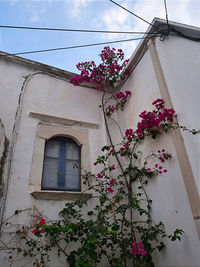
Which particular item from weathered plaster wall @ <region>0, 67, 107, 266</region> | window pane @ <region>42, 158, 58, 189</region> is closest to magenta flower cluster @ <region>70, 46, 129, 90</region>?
weathered plaster wall @ <region>0, 67, 107, 266</region>

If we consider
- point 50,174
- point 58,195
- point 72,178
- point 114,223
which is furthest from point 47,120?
point 114,223

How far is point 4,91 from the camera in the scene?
401 centimetres

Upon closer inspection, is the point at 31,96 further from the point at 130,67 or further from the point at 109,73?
the point at 130,67

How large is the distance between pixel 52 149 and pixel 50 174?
53cm

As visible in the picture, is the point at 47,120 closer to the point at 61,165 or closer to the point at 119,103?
the point at 61,165

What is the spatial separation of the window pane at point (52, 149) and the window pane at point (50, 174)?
0.11 meters

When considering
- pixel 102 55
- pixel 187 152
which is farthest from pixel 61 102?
pixel 187 152

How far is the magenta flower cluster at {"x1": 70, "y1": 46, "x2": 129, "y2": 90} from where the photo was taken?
186 inches

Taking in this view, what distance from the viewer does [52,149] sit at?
3902 millimetres

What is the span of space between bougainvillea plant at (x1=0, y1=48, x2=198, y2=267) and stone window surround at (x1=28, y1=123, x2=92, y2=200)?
0.18 metres

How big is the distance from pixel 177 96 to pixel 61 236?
2806 millimetres

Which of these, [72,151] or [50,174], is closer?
[50,174]

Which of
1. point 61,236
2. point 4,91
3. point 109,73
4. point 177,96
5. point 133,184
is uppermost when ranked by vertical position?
point 109,73

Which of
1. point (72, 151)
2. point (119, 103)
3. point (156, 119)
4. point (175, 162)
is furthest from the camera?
point (119, 103)
